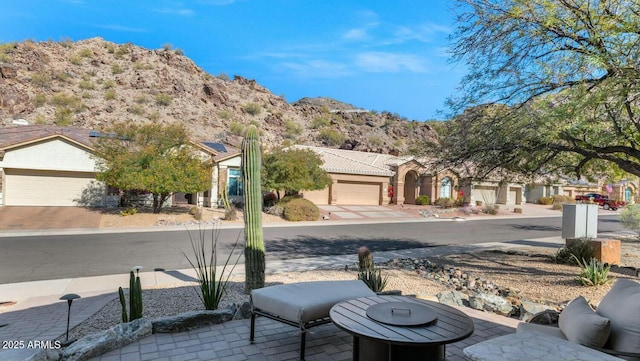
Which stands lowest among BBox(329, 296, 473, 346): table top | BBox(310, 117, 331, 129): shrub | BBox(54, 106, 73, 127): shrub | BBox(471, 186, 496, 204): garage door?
BBox(329, 296, 473, 346): table top

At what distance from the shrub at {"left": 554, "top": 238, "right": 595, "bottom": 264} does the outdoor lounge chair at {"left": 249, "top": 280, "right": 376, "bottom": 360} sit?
8540mm

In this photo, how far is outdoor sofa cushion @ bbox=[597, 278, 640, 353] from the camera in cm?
315

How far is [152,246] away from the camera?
45.9ft

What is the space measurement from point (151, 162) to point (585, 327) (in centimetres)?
2203

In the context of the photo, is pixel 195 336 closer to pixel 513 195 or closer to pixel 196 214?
pixel 196 214

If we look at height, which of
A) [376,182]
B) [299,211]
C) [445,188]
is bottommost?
[299,211]

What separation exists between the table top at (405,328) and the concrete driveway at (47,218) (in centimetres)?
2035

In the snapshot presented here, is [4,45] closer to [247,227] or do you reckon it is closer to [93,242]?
[93,242]

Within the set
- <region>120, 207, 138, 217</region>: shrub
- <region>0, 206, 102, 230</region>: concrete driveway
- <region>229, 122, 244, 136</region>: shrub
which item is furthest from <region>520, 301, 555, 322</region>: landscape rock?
<region>229, 122, 244, 136</region>: shrub

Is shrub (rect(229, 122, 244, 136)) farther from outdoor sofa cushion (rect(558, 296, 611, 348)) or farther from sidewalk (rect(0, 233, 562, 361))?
outdoor sofa cushion (rect(558, 296, 611, 348))

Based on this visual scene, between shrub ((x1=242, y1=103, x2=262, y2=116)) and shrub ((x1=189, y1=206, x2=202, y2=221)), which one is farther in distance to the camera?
shrub ((x1=242, y1=103, x2=262, y2=116))

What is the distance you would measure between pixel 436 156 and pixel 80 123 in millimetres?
51500

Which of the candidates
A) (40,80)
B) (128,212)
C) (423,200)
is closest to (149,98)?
(40,80)

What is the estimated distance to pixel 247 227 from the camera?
22.1 feet
